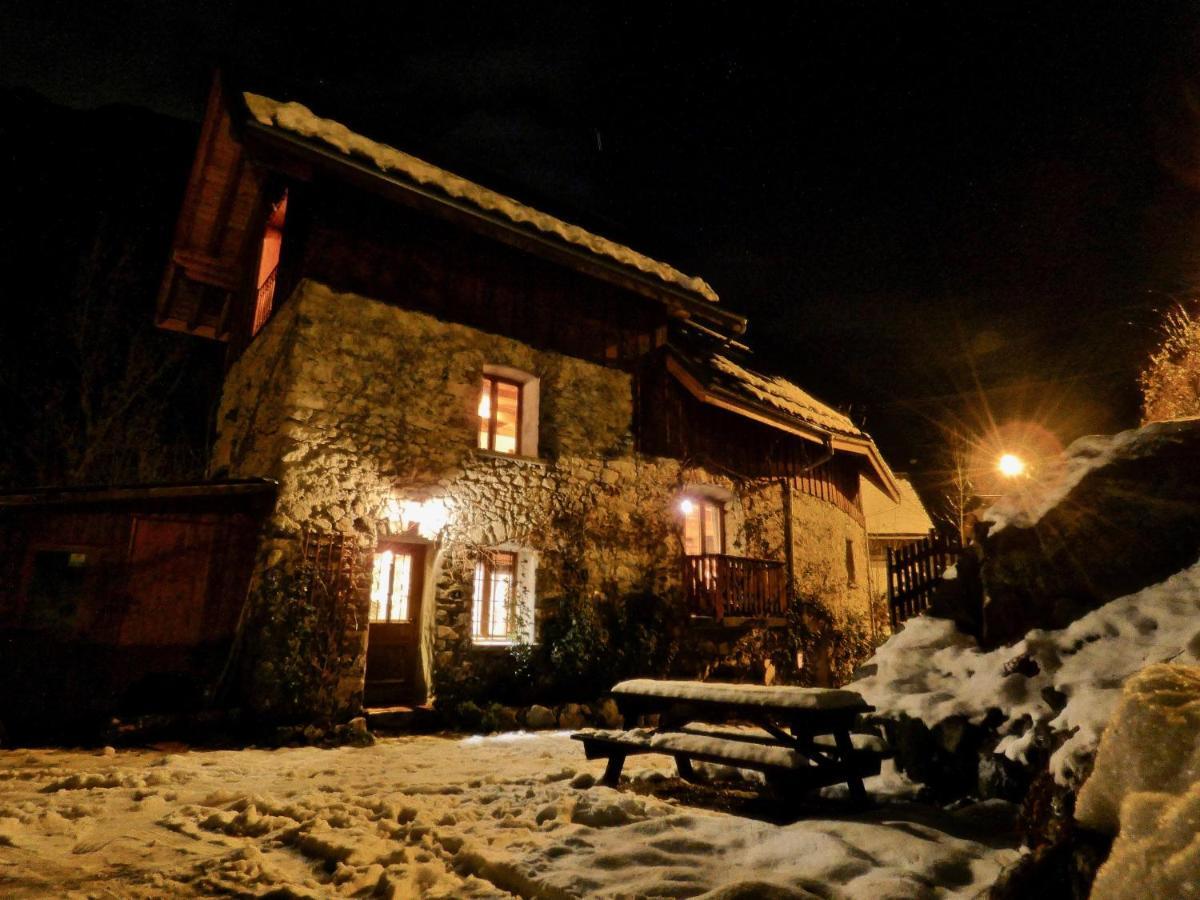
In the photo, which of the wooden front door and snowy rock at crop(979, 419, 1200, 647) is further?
the wooden front door

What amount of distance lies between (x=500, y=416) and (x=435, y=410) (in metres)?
1.21

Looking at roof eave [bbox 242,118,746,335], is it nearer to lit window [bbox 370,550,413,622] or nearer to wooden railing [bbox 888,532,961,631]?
lit window [bbox 370,550,413,622]

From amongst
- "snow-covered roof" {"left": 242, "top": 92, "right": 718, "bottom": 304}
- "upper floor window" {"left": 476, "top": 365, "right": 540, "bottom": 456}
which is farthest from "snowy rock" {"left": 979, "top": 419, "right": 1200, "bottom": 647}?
"snow-covered roof" {"left": 242, "top": 92, "right": 718, "bottom": 304}

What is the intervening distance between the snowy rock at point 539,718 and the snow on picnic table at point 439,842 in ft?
10.6

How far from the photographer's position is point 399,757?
5.93 meters

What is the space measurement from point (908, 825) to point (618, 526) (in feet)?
22.4

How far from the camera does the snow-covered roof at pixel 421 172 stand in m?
7.26

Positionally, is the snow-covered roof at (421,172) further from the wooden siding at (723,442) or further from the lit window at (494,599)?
the lit window at (494,599)

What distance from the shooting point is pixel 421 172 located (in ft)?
27.2

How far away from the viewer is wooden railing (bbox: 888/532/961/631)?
320 inches

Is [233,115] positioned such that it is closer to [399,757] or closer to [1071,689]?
[399,757]

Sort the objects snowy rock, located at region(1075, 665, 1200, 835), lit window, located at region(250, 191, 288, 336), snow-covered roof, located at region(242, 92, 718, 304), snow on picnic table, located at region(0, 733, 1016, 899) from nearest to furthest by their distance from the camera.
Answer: snowy rock, located at region(1075, 665, 1200, 835) < snow on picnic table, located at region(0, 733, 1016, 899) < snow-covered roof, located at region(242, 92, 718, 304) < lit window, located at region(250, 191, 288, 336)

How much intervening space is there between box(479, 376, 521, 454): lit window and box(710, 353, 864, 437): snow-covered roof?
424 cm

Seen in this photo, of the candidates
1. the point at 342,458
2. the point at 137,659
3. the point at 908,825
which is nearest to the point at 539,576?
the point at 342,458
